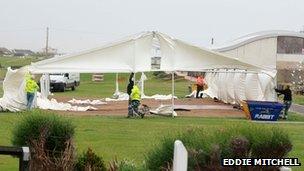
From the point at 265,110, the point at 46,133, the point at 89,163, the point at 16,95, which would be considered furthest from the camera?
the point at 16,95

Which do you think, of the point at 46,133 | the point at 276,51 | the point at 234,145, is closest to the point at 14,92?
the point at 46,133

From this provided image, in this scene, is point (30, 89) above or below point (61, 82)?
above

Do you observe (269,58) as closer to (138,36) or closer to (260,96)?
(260,96)

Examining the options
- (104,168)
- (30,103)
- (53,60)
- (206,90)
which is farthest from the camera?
(206,90)

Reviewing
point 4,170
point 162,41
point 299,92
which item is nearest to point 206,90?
point 299,92

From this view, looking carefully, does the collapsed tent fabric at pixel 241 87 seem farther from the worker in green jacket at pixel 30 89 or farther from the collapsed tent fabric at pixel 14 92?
the collapsed tent fabric at pixel 14 92

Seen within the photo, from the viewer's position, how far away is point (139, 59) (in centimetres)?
2844

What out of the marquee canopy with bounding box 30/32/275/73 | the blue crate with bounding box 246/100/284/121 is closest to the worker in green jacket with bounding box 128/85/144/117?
the marquee canopy with bounding box 30/32/275/73

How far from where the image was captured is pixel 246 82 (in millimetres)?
34625

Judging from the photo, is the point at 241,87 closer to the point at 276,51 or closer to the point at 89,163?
the point at 276,51

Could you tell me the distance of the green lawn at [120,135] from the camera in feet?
48.0

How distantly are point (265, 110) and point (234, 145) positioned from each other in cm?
2166

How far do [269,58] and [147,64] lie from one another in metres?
31.9

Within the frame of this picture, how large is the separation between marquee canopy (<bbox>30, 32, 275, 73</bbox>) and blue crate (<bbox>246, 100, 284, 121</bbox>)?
2103mm
